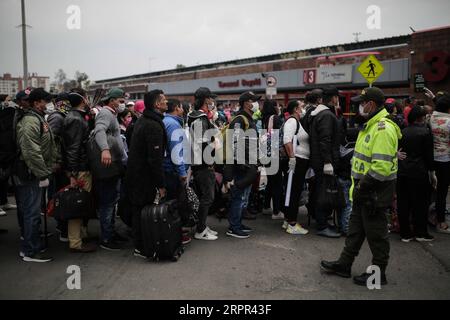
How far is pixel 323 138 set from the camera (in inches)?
208

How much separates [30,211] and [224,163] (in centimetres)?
265

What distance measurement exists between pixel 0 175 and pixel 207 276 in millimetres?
2948

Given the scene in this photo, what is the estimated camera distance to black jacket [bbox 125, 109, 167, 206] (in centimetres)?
435

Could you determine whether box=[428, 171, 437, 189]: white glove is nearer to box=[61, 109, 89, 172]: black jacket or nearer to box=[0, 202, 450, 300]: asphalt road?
box=[0, 202, 450, 300]: asphalt road

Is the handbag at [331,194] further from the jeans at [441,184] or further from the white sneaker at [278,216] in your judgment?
the jeans at [441,184]

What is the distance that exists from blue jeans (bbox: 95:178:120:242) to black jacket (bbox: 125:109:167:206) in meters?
0.47

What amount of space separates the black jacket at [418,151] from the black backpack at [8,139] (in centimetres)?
526

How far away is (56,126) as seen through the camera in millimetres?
4984

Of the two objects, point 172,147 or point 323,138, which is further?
point 323,138

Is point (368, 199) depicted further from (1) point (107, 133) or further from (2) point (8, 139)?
(2) point (8, 139)

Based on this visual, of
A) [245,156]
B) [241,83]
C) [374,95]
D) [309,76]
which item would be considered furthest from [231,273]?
[241,83]

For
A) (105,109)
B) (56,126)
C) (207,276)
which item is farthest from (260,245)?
(56,126)

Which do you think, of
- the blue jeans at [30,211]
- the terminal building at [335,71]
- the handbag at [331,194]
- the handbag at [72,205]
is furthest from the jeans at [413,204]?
the terminal building at [335,71]
